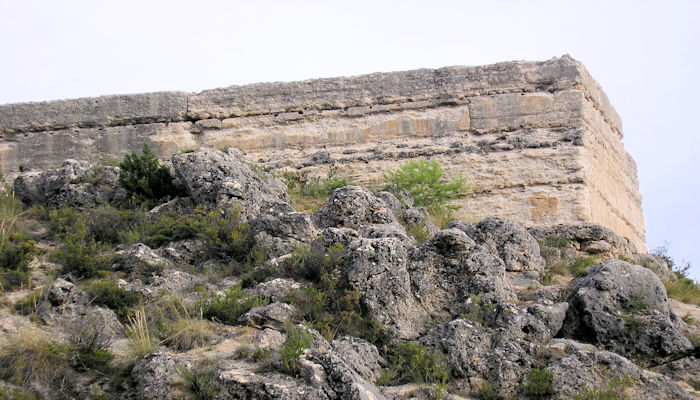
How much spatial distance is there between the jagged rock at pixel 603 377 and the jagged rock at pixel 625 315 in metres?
0.54

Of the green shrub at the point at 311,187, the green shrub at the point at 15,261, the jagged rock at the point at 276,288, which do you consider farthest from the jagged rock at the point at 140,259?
the green shrub at the point at 311,187

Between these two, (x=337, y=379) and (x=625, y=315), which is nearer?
(x=337, y=379)

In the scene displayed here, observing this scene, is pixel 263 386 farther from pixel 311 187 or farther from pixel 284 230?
pixel 311 187

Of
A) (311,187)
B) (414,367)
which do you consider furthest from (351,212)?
(311,187)

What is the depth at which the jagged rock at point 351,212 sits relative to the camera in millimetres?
8594

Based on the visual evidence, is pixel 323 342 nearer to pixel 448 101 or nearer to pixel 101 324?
pixel 101 324

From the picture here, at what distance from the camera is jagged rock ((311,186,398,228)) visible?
8594 millimetres

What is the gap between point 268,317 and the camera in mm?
6703

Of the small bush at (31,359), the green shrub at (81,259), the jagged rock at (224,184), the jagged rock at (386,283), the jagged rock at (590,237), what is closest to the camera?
the small bush at (31,359)

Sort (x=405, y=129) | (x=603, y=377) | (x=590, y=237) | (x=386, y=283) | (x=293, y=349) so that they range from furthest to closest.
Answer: (x=405, y=129)
(x=590, y=237)
(x=386, y=283)
(x=603, y=377)
(x=293, y=349)

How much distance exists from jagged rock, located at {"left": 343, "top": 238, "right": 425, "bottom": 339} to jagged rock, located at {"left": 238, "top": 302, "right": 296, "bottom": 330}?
66 cm

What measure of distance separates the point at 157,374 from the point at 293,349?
3.26 ft

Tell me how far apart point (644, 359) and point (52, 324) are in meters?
4.98

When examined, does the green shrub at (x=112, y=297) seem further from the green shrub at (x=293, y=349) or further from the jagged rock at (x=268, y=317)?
the green shrub at (x=293, y=349)
